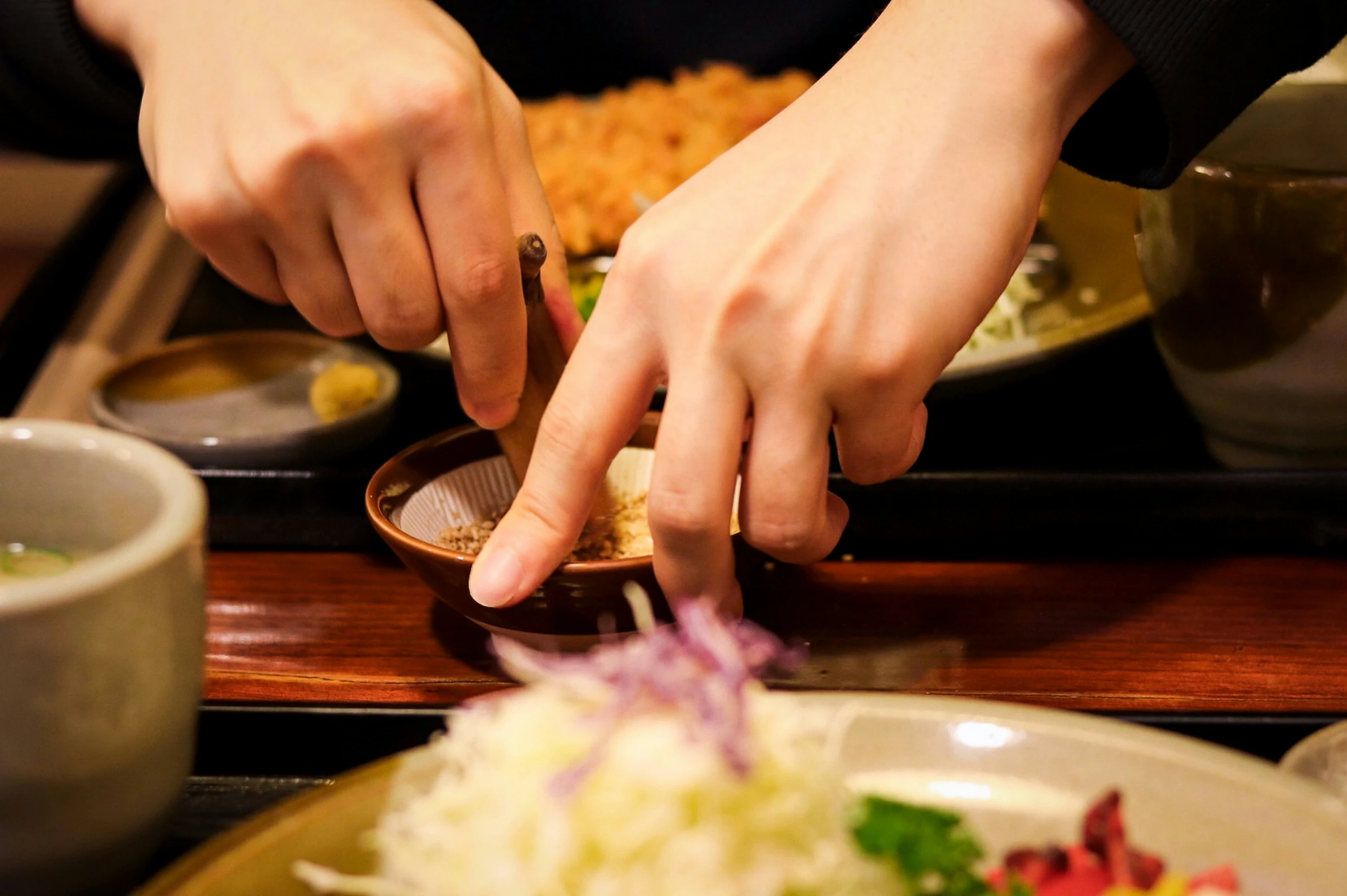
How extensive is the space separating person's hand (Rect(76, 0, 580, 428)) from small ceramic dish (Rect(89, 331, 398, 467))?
0.27 metres

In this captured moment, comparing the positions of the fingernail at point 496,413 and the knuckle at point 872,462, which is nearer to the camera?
the knuckle at point 872,462

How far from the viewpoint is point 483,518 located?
4.01 feet

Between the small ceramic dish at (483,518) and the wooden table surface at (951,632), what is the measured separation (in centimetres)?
9

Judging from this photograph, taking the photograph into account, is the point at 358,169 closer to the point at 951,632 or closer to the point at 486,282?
the point at 486,282

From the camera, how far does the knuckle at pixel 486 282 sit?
1.05 metres

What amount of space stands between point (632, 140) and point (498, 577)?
127cm

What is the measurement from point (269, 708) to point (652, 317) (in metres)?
0.46

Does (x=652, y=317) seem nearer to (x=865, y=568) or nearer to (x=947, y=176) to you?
(x=947, y=176)

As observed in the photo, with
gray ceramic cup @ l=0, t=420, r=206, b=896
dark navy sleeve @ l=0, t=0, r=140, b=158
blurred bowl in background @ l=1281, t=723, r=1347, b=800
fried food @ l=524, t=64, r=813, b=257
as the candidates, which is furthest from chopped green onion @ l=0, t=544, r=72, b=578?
fried food @ l=524, t=64, r=813, b=257

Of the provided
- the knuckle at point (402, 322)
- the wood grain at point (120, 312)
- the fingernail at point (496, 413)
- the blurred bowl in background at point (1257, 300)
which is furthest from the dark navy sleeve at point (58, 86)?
the blurred bowl in background at point (1257, 300)

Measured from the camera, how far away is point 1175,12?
37.1 inches

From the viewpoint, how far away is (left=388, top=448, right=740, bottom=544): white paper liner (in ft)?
3.88

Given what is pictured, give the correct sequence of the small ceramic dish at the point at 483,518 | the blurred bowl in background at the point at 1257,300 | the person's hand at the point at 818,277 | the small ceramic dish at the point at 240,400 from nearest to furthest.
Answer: the person's hand at the point at 818,277 → the small ceramic dish at the point at 483,518 → the blurred bowl in background at the point at 1257,300 → the small ceramic dish at the point at 240,400

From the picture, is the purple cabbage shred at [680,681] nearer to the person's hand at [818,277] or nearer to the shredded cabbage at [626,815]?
the shredded cabbage at [626,815]
